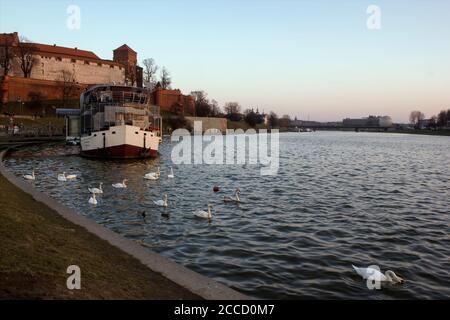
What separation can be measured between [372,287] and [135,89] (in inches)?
1576

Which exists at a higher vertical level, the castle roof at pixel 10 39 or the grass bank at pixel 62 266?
the castle roof at pixel 10 39

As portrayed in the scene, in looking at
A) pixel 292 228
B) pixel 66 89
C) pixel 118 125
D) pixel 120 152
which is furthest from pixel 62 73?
pixel 292 228

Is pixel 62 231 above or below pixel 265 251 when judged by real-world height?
above

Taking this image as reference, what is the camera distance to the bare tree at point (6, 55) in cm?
11350

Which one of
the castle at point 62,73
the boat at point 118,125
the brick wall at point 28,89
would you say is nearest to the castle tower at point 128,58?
the castle at point 62,73

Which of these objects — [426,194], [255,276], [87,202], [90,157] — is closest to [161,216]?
[87,202]

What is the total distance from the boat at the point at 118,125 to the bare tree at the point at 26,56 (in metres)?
86.9

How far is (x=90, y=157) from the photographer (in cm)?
4353

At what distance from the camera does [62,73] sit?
132750 mm

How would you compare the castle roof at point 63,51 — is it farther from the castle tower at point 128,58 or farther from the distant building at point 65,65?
the castle tower at point 128,58

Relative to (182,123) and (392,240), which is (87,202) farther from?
(182,123)

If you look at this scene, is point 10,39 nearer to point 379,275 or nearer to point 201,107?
point 201,107

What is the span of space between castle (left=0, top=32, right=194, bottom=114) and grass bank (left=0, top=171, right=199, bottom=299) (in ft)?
306

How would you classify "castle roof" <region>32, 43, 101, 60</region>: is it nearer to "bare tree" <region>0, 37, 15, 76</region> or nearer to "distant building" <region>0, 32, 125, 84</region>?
"distant building" <region>0, 32, 125, 84</region>
